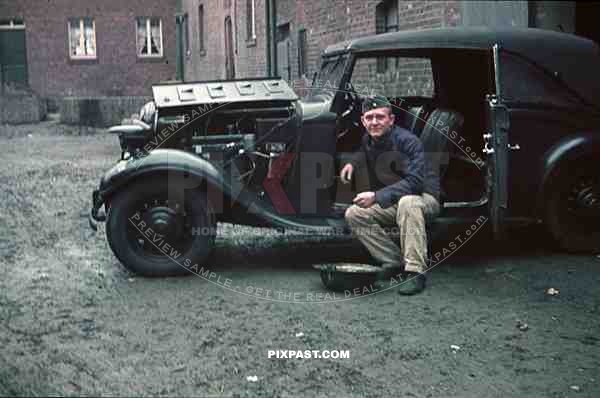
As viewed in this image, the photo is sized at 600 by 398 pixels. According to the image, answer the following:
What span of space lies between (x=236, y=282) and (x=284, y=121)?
1.30 m

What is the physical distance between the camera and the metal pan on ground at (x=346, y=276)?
233 inches

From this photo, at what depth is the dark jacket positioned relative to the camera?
6.02 metres

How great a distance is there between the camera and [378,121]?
6016 mm

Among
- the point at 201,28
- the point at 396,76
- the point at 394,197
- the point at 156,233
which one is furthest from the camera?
the point at 201,28

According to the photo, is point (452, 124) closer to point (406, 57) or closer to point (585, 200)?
point (406, 57)

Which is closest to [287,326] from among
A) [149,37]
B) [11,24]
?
[149,37]

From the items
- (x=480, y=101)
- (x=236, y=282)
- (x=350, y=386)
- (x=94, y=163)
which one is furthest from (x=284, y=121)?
(x=94, y=163)

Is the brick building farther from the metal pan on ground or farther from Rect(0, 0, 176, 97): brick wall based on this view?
the metal pan on ground

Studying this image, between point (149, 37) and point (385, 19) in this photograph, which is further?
point (149, 37)

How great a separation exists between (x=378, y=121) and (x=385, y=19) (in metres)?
6.85

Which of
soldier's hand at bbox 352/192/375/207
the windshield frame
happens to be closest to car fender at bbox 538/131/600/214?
soldier's hand at bbox 352/192/375/207

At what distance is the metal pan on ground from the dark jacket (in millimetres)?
499

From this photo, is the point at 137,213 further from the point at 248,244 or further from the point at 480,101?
the point at 480,101

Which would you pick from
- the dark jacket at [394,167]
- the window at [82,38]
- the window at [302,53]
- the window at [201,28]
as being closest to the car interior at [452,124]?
the dark jacket at [394,167]
